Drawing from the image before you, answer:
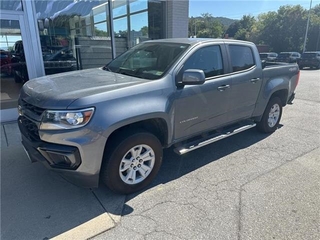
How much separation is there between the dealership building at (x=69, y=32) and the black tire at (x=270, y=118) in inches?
190

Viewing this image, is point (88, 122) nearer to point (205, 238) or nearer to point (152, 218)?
point (152, 218)

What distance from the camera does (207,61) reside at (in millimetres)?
3695

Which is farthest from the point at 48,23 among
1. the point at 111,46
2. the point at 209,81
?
the point at 209,81

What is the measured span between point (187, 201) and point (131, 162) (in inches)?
32.2

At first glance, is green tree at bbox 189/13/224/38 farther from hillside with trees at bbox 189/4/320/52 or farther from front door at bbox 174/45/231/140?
front door at bbox 174/45/231/140

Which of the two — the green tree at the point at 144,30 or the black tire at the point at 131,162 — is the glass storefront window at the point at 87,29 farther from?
the black tire at the point at 131,162

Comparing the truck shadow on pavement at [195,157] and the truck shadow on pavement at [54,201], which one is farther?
the truck shadow on pavement at [195,157]

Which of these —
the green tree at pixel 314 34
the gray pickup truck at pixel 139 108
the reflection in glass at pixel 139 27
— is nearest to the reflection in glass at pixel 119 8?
the reflection in glass at pixel 139 27

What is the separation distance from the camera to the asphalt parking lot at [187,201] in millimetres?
2457

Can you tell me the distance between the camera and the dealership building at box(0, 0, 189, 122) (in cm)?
605

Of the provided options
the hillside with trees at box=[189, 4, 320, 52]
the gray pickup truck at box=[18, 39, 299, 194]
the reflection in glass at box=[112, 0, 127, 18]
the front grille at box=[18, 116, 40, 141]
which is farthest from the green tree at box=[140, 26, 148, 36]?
the hillside with trees at box=[189, 4, 320, 52]

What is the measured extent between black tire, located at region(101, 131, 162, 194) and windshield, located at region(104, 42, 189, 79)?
86 centimetres

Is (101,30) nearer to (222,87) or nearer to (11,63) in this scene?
(11,63)

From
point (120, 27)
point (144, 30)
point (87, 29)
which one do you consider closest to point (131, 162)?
point (87, 29)
